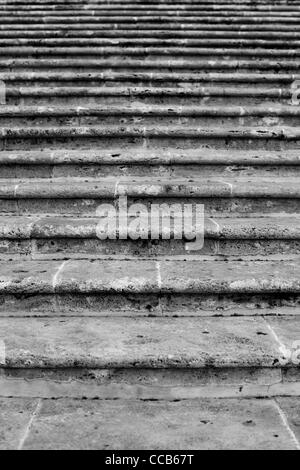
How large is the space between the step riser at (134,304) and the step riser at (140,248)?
1.17 feet

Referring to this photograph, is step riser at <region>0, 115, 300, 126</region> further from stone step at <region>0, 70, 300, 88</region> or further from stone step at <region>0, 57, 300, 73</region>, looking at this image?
stone step at <region>0, 57, 300, 73</region>

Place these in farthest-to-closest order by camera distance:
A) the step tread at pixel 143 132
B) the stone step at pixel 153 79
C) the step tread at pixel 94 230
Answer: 1. the stone step at pixel 153 79
2. the step tread at pixel 143 132
3. the step tread at pixel 94 230

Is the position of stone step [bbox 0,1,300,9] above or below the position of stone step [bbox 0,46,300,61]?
above

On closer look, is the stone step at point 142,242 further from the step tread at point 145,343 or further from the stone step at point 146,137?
the stone step at point 146,137

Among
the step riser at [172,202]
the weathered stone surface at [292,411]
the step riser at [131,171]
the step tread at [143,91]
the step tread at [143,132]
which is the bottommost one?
the weathered stone surface at [292,411]

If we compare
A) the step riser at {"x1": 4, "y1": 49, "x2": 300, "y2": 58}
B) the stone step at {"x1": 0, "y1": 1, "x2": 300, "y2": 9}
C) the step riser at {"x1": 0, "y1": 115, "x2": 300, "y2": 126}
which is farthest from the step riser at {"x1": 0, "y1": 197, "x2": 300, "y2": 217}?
the stone step at {"x1": 0, "y1": 1, "x2": 300, "y2": 9}

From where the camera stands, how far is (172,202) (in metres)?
2.65

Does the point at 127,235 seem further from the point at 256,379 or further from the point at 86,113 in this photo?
the point at 86,113

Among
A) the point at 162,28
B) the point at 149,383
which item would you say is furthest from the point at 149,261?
the point at 162,28

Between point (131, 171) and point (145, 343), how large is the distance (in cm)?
157

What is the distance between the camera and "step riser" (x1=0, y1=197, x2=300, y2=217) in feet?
8.63

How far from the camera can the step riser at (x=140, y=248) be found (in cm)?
231

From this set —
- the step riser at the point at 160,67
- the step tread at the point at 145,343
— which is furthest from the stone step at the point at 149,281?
the step riser at the point at 160,67

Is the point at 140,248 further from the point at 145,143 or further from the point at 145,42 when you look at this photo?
the point at 145,42
